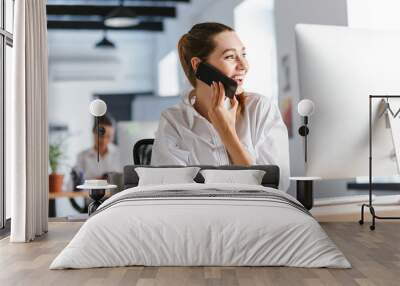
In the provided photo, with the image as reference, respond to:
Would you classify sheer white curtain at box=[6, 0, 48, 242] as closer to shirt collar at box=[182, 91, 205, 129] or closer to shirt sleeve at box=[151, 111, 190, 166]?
shirt sleeve at box=[151, 111, 190, 166]

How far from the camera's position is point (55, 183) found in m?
8.74

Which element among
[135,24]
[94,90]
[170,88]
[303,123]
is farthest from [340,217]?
[94,90]

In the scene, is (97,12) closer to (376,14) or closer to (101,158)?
(101,158)

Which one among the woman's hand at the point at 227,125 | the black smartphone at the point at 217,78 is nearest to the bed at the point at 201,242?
the woman's hand at the point at 227,125

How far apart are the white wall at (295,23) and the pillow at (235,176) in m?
0.75

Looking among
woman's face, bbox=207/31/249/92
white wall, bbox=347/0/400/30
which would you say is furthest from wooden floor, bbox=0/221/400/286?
white wall, bbox=347/0/400/30

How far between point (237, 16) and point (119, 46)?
244 cm

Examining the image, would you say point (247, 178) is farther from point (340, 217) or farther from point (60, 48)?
point (60, 48)

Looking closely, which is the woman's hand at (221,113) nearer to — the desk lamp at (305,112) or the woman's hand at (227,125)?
the woman's hand at (227,125)

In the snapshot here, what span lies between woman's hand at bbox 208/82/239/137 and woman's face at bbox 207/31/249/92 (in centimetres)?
19

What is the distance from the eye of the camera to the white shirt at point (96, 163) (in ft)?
26.2

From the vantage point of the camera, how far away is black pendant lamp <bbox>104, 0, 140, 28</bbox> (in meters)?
8.18

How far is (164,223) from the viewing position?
446cm

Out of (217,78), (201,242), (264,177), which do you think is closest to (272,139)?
(264,177)
